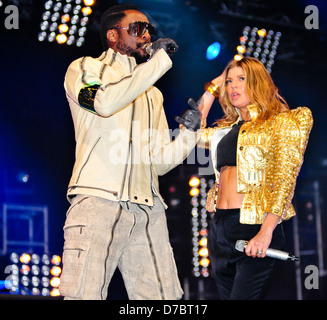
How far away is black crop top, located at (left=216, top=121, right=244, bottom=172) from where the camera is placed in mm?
3375

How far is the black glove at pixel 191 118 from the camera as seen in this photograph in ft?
10.2

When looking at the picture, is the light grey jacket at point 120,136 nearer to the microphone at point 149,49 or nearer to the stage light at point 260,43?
the microphone at point 149,49

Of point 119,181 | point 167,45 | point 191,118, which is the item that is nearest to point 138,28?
point 167,45

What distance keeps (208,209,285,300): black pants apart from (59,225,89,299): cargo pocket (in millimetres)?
899

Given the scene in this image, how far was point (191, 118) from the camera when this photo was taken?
3.10 metres

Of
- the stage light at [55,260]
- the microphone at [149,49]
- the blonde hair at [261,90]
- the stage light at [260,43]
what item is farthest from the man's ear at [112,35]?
the stage light at [260,43]

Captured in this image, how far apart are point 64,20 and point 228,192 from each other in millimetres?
3333

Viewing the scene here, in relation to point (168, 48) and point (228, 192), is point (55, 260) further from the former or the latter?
point (168, 48)

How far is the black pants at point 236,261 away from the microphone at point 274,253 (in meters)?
0.07
